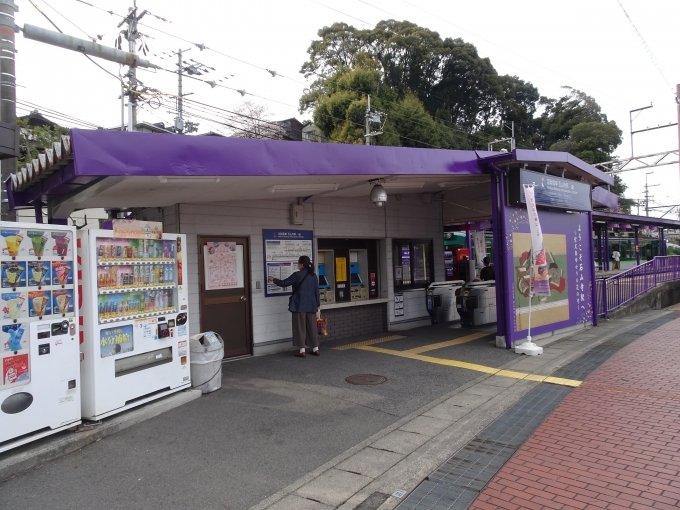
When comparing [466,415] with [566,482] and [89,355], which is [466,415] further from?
[89,355]

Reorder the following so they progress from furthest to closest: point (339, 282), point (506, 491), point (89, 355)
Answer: point (339, 282) → point (89, 355) → point (506, 491)

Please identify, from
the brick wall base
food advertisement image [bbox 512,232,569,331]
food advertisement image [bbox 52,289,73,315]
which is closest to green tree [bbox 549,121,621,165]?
food advertisement image [bbox 512,232,569,331]

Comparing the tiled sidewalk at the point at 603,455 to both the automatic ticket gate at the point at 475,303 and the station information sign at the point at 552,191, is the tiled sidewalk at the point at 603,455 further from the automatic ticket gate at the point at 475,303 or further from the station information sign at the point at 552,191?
the automatic ticket gate at the point at 475,303

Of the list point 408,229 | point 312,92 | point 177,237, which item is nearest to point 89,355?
point 177,237

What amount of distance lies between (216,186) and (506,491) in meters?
4.76

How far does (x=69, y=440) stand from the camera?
14.4ft

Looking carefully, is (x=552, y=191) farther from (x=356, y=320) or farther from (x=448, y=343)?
(x=356, y=320)

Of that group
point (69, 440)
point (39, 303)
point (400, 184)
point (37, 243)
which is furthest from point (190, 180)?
point (400, 184)

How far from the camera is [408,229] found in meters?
11.4

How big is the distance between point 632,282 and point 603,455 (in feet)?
39.3

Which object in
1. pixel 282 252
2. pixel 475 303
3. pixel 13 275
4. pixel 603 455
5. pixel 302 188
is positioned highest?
pixel 302 188

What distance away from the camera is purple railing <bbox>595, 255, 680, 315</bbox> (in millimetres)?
12398

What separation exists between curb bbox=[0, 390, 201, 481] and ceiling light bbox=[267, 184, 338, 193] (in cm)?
327

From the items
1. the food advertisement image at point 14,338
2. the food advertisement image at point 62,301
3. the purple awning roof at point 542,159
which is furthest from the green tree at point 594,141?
the food advertisement image at point 14,338
